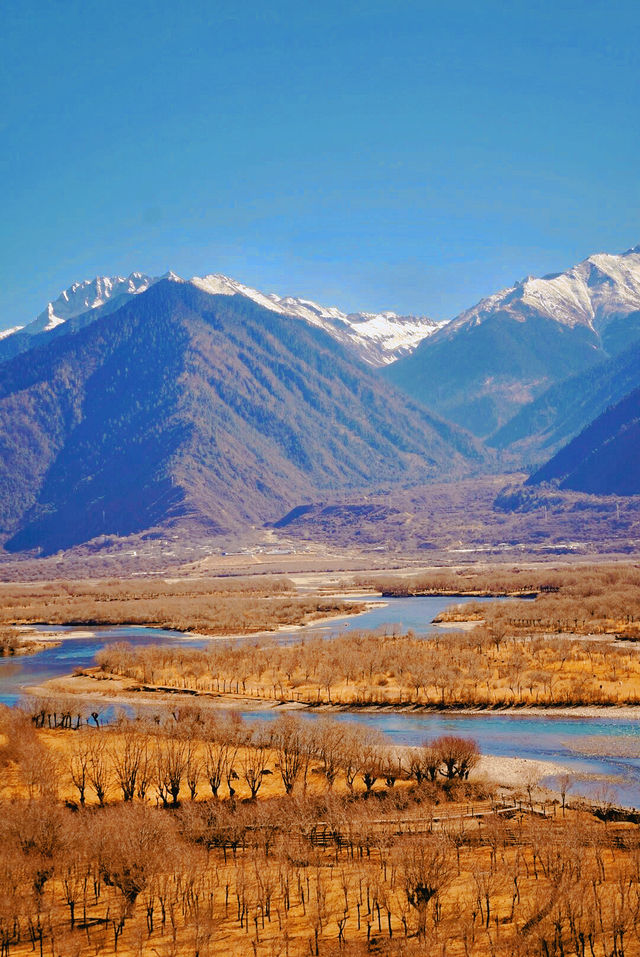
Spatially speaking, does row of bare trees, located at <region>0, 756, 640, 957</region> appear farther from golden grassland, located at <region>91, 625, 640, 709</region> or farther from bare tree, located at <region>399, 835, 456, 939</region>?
golden grassland, located at <region>91, 625, 640, 709</region>

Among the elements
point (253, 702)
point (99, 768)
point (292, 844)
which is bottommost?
point (253, 702)

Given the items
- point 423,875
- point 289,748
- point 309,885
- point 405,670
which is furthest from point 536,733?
point 423,875

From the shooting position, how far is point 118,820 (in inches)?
2018

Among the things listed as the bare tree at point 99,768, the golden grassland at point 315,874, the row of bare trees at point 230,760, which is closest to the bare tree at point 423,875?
the golden grassland at point 315,874

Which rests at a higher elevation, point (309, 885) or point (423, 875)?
point (423, 875)

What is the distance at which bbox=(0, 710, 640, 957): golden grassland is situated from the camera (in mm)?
39938

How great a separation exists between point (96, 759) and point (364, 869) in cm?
2459

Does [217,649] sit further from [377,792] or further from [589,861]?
[589,861]

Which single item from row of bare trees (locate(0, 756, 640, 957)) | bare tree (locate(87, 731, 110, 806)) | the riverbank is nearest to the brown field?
row of bare trees (locate(0, 756, 640, 957))

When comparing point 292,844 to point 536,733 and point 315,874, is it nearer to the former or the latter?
point 315,874

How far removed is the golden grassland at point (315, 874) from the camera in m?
39.9

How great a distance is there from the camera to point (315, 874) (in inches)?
1860

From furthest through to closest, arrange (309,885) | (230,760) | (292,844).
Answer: (230,760), (292,844), (309,885)

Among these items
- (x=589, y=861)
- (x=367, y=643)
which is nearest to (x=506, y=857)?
(x=589, y=861)
